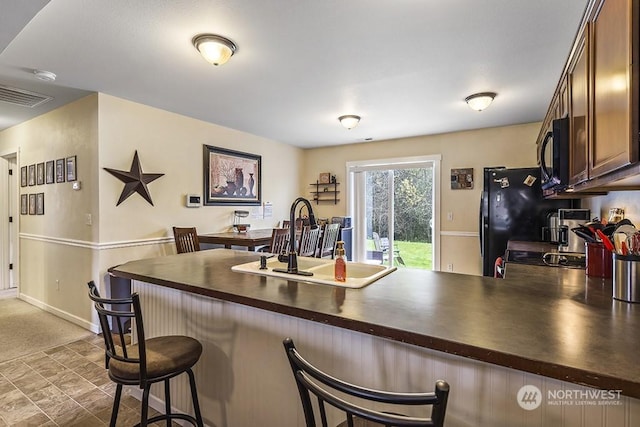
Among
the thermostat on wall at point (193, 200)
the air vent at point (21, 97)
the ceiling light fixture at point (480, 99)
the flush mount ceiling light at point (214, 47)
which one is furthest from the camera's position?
the thermostat on wall at point (193, 200)

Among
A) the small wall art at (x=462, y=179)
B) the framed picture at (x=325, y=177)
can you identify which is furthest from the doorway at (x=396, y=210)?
the framed picture at (x=325, y=177)

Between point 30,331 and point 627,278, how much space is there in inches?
188

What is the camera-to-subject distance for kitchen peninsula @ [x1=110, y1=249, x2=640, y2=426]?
834 mm

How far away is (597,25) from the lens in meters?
1.42

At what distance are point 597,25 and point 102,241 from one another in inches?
159

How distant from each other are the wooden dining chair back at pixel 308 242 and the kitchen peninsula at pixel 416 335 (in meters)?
1.73

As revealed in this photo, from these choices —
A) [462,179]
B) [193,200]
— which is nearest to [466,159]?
[462,179]

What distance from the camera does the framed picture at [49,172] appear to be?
12.8 feet

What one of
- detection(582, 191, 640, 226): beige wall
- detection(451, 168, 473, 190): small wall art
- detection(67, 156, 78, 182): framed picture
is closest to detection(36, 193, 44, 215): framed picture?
detection(67, 156, 78, 182): framed picture

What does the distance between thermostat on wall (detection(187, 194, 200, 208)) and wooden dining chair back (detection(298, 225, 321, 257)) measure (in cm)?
151

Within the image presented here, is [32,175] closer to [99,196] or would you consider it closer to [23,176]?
[23,176]

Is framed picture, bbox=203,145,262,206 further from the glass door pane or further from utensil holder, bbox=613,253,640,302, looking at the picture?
utensil holder, bbox=613,253,640,302

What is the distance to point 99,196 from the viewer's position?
329 centimetres

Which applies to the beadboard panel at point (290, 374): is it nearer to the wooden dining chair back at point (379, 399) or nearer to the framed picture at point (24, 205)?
the wooden dining chair back at point (379, 399)
